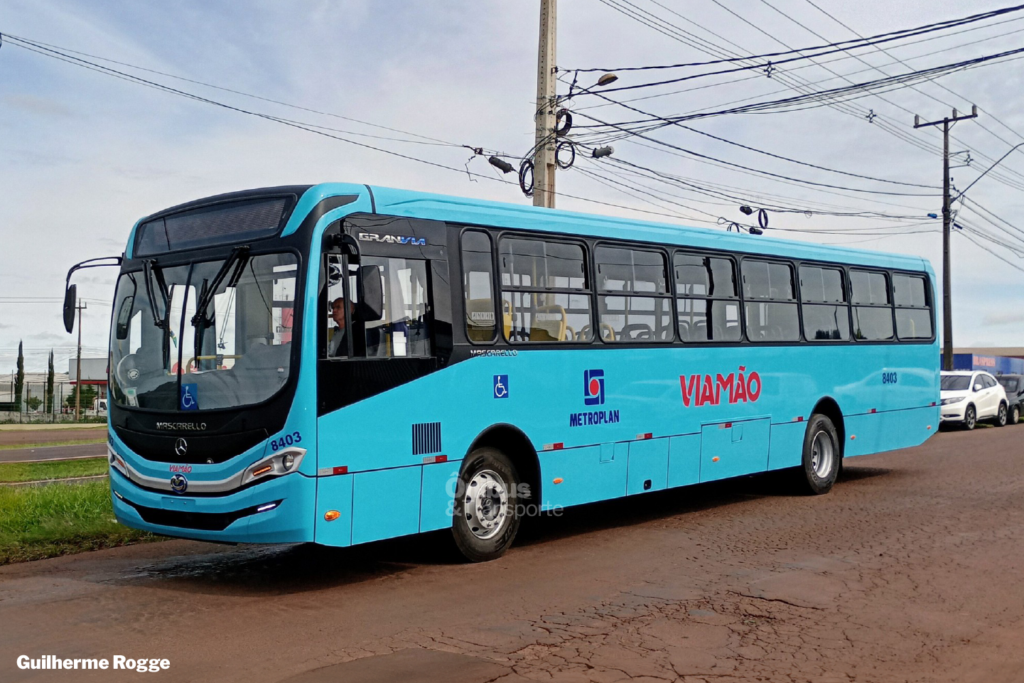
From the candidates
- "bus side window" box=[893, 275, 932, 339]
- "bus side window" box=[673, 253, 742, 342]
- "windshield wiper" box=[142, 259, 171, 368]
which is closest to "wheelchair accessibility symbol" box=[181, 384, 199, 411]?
"windshield wiper" box=[142, 259, 171, 368]

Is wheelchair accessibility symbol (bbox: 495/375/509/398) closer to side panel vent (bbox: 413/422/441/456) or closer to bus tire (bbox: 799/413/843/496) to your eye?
side panel vent (bbox: 413/422/441/456)

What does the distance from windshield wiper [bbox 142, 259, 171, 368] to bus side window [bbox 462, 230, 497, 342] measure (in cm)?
253

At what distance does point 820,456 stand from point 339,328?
8.49 meters

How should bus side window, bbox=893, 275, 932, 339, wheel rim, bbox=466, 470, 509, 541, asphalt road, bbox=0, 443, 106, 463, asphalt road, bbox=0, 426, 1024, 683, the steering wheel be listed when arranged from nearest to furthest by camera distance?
asphalt road, bbox=0, 426, 1024, 683
the steering wheel
wheel rim, bbox=466, 470, 509, 541
bus side window, bbox=893, 275, 932, 339
asphalt road, bbox=0, 443, 106, 463

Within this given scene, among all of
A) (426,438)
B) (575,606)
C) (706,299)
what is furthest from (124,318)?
(706,299)

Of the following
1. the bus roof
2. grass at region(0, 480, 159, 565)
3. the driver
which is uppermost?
the bus roof

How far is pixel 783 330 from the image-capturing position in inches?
524

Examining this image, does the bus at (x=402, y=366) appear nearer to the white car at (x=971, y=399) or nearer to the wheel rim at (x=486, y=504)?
the wheel rim at (x=486, y=504)

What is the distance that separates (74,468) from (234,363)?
16035 millimetres

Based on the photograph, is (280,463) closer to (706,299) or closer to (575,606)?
(575,606)

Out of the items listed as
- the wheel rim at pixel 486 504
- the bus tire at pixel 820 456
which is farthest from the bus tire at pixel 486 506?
the bus tire at pixel 820 456

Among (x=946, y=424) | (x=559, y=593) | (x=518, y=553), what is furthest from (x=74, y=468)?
(x=946, y=424)

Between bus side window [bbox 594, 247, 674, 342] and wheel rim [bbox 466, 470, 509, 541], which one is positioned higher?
bus side window [bbox 594, 247, 674, 342]

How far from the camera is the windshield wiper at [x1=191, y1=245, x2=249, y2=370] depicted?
8047 millimetres
